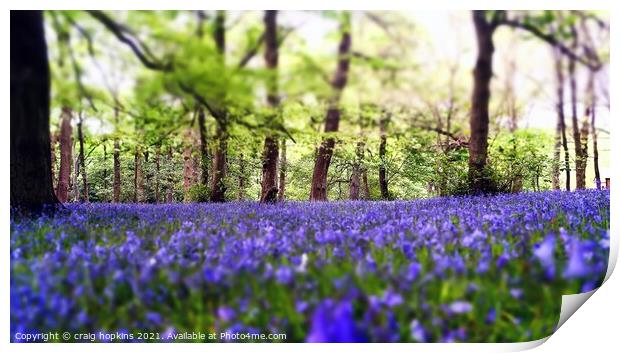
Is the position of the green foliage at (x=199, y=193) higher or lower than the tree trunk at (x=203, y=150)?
lower

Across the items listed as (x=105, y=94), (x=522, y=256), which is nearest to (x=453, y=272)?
(x=522, y=256)

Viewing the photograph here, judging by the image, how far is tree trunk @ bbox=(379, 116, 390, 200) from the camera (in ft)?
13.0

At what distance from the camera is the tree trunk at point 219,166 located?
402 centimetres

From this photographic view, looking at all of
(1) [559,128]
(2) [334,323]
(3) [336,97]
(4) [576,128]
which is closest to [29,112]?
(3) [336,97]

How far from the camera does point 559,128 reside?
3953mm

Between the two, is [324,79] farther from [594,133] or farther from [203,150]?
[594,133]

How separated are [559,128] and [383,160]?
170cm

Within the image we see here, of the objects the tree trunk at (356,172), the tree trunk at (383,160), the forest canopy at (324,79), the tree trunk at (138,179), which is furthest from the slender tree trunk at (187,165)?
the tree trunk at (383,160)

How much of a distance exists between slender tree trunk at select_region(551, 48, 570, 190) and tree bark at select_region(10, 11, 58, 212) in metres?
4.20

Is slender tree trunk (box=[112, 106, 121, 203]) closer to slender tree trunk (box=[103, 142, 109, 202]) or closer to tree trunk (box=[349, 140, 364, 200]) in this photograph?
slender tree trunk (box=[103, 142, 109, 202])

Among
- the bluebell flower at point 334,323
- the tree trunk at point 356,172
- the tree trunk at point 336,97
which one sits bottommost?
the bluebell flower at point 334,323

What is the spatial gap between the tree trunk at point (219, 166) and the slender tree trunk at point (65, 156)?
1.31 meters

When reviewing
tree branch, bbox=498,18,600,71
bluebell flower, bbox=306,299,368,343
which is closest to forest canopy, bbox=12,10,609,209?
tree branch, bbox=498,18,600,71

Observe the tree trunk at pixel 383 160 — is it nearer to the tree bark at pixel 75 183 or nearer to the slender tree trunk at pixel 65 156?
the slender tree trunk at pixel 65 156
